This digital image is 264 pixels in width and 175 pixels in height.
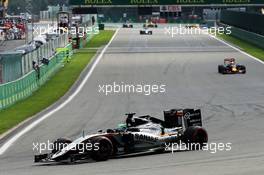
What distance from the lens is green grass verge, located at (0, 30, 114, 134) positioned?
92.8 feet

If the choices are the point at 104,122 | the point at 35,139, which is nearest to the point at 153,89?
the point at 104,122

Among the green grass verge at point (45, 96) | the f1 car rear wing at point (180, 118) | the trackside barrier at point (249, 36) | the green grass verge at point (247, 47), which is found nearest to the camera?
the f1 car rear wing at point (180, 118)

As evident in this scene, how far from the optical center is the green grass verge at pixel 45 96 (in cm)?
2827

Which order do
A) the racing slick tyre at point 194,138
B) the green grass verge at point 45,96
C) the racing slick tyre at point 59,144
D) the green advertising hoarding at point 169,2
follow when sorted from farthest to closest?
the green advertising hoarding at point 169,2, the green grass verge at point 45,96, the racing slick tyre at point 194,138, the racing slick tyre at point 59,144

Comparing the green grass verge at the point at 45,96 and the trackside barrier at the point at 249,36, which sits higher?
the green grass verge at the point at 45,96

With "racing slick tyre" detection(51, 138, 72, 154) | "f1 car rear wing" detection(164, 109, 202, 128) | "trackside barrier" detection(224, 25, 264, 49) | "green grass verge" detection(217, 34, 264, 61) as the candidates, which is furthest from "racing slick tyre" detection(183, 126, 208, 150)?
"trackside barrier" detection(224, 25, 264, 49)

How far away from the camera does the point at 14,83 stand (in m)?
33.8

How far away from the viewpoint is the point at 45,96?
37094mm

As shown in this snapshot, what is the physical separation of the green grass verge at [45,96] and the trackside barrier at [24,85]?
0.91ft

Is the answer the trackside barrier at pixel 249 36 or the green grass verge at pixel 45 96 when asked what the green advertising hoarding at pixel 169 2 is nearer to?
the trackside barrier at pixel 249 36

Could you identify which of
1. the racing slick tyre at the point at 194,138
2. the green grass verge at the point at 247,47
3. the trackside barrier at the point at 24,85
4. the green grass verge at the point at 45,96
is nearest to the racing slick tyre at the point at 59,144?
the racing slick tyre at the point at 194,138

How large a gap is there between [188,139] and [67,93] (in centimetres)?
1964

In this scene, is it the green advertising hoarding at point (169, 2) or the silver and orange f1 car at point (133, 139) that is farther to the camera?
the green advertising hoarding at point (169, 2)

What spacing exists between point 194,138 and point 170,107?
12.2 m
